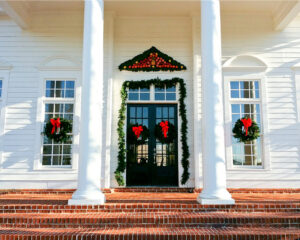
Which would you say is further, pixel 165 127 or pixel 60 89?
pixel 60 89

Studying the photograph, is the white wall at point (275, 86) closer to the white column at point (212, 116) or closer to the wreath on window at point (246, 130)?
the wreath on window at point (246, 130)

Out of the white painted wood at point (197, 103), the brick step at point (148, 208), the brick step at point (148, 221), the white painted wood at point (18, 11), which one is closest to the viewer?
the brick step at point (148, 221)

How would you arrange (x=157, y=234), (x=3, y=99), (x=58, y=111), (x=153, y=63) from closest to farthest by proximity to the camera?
(x=157, y=234) → (x=3, y=99) → (x=58, y=111) → (x=153, y=63)

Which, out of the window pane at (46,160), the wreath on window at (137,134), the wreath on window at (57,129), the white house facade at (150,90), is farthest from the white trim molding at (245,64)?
the window pane at (46,160)

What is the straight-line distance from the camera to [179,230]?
4.22 meters

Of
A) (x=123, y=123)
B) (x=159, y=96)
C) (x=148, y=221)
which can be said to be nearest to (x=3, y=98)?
(x=123, y=123)

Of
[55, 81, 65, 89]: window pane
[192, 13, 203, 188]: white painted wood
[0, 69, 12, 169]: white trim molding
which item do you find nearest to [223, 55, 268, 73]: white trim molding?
[192, 13, 203, 188]: white painted wood

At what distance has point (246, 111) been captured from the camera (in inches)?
296

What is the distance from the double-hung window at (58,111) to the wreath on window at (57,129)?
255 millimetres

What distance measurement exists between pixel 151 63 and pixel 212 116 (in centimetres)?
307

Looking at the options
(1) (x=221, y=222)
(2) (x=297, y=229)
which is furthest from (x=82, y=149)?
(2) (x=297, y=229)

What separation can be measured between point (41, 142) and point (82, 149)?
2.68m

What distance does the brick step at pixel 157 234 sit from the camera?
12.9ft

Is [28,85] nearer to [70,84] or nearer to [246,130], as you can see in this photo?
[70,84]
